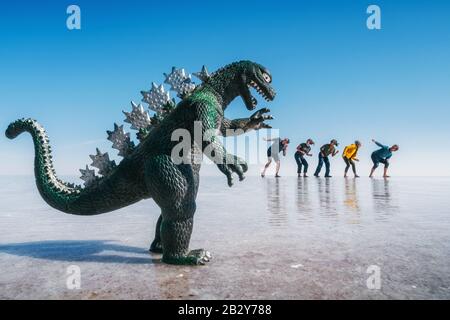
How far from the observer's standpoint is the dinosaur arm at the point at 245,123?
344 cm

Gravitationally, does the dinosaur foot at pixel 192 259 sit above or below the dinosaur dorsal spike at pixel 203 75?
below

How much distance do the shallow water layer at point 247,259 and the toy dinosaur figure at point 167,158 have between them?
356 millimetres

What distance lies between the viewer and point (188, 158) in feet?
9.23

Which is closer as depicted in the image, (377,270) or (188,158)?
(377,270)

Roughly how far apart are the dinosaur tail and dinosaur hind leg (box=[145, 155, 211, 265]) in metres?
0.51

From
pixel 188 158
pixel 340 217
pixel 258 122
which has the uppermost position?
pixel 258 122

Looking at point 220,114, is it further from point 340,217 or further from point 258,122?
point 340,217

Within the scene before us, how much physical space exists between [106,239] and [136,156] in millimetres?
1097

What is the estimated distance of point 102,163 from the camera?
3.34 metres

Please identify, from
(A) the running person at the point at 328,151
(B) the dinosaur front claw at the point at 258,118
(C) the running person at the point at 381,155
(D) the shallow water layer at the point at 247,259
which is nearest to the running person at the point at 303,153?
(A) the running person at the point at 328,151

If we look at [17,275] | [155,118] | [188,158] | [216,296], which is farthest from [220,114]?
[17,275]

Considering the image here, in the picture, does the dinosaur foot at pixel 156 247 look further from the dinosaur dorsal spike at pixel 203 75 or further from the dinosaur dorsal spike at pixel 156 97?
the dinosaur dorsal spike at pixel 203 75

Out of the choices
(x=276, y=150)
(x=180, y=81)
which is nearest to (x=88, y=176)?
(x=180, y=81)
